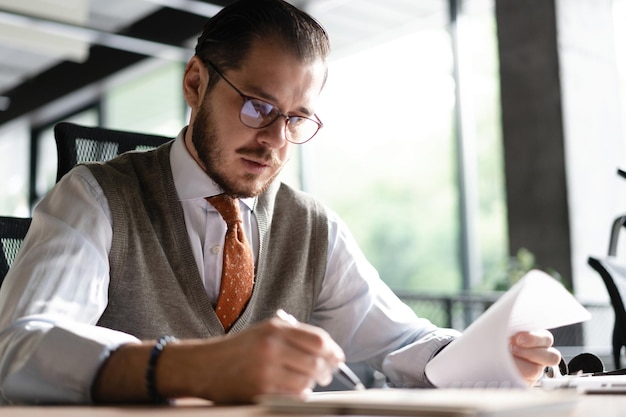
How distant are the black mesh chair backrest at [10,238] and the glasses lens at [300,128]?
0.63m

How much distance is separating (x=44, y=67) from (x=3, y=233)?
5583 mm

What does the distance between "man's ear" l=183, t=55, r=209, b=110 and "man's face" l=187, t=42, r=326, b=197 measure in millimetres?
31

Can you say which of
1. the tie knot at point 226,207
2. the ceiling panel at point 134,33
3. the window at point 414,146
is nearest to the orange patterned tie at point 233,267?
the tie knot at point 226,207

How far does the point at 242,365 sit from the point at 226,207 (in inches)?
27.7

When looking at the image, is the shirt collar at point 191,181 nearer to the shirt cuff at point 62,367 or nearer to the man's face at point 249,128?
the man's face at point 249,128

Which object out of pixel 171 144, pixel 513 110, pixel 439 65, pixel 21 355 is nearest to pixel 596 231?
pixel 513 110

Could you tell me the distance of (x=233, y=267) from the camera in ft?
4.91

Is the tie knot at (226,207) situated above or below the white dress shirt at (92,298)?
above

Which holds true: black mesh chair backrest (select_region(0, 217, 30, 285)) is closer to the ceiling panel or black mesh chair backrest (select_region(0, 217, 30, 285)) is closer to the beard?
the beard

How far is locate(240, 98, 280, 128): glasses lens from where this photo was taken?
4.62ft

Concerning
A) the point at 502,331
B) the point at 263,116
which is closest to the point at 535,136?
the point at 263,116

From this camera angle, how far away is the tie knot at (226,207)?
5.07 ft

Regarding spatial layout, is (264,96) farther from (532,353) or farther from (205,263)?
(532,353)

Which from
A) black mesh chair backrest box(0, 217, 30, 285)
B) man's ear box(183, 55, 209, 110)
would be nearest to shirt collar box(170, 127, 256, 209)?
man's ear box(183, 55, 209, 110)
